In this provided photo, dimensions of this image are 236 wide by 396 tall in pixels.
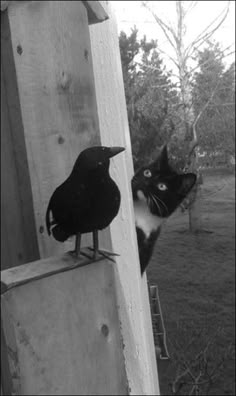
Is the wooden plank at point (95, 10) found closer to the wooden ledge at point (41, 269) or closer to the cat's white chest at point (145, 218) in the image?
the wooden ledge at point (41, 269)

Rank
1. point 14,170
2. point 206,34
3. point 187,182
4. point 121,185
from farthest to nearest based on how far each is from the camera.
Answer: point 206,34 < point 187,182 < point 121,185 < point 14,170

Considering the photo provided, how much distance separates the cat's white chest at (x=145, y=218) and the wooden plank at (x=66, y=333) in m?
0.43

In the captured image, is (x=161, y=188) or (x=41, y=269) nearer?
(x=41, y=269)

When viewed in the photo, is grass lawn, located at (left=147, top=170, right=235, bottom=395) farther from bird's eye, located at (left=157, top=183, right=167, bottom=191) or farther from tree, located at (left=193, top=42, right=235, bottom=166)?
bird's eye, located at (left=157, top=183, right=167, bottom=191)

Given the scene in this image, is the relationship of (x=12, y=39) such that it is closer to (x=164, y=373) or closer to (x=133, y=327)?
(x=133, y=327)

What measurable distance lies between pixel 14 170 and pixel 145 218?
0.44 metres

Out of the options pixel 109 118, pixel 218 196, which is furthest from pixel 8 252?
pixel 218 196

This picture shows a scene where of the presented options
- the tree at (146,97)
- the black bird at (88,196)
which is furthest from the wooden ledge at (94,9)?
the tree at (146,97)

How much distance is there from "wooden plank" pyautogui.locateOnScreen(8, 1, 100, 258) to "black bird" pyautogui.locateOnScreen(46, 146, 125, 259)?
0.32 feet

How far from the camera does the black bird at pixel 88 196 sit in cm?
44

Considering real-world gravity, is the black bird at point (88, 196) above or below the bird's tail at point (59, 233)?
above

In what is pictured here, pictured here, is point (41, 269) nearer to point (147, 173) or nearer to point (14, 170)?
point (14, 170)

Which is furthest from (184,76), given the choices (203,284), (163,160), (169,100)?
(163,160)

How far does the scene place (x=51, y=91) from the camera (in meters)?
0.54
